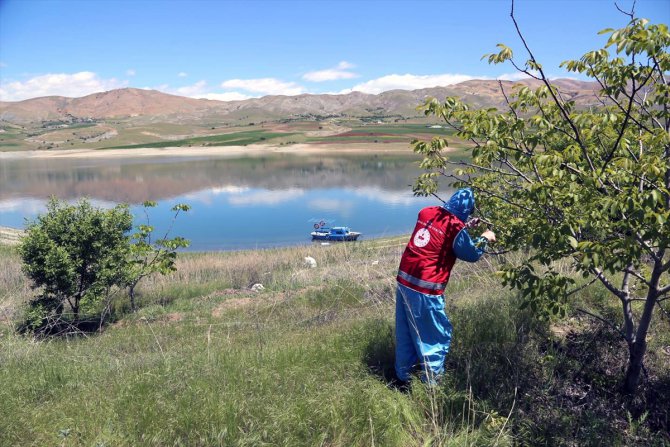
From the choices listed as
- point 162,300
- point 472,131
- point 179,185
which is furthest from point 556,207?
point 179,185

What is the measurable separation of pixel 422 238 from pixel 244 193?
44.7 m

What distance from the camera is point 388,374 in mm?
4809

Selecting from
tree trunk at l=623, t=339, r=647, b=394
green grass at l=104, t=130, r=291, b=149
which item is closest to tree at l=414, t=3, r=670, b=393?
tree trunk at l=623, t=339, r=647, b=394

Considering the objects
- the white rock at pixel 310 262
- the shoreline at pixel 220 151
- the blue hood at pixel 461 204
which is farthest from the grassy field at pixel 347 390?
the shoreline at pixel 220 151

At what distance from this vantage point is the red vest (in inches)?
171

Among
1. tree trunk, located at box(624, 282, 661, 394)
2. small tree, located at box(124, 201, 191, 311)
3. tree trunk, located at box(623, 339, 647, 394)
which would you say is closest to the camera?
tree trunk, located at box(624, 282, 661, 394)

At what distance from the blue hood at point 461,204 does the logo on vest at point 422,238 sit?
32 centimetres

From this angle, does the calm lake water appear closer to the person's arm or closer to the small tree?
the small tree

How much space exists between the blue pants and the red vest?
9 centimetres

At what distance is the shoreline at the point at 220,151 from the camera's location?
88.8m

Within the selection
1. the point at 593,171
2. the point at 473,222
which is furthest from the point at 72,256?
the point at 593,171

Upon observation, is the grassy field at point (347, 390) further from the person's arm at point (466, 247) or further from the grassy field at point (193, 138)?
the grassy field at point (193, 138)

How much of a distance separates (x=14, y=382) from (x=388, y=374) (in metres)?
3.32

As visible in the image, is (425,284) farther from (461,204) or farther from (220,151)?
(220,151)
